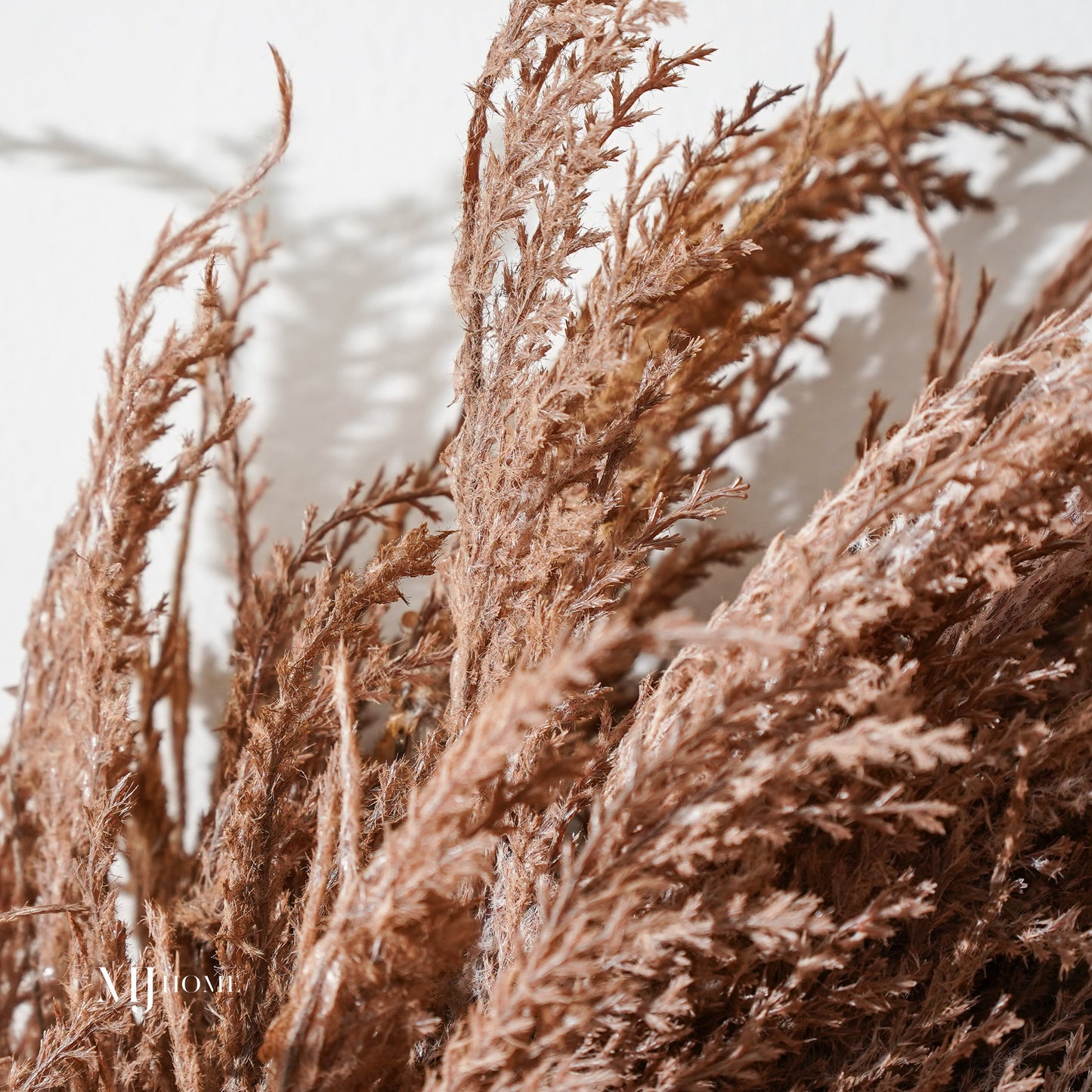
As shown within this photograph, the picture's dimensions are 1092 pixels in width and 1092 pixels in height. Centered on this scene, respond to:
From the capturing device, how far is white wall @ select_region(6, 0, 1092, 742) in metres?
1.05

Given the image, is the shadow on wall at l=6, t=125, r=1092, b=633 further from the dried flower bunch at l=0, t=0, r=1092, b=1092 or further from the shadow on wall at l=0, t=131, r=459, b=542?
the dried flower bunch at l=0, t=0, r=1092, b=1092

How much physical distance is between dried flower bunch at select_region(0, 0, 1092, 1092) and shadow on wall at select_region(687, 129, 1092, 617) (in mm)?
267

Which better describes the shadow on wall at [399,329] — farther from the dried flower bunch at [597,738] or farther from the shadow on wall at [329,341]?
the dried flower bunch at [597,738]

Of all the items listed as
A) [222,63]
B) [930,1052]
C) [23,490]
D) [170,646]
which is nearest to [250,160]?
[222,63]

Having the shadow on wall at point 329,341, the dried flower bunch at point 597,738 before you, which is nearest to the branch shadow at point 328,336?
the shadow on wall at point 329,341

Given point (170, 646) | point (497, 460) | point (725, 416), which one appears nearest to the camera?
point (497, 460)

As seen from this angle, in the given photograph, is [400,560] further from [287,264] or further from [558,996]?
[287,264]

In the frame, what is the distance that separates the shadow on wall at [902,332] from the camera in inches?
41.2

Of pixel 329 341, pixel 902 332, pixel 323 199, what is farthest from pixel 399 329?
pixel 902 332

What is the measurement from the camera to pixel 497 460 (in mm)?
585

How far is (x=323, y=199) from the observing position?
3.49 ft

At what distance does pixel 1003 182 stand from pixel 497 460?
90 cm

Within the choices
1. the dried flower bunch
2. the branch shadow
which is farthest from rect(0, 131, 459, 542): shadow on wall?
the dried flower bunch

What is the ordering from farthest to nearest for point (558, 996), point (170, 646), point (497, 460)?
point (170, 646) < point (497, 460) < point (558, 996)
